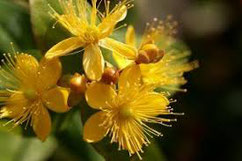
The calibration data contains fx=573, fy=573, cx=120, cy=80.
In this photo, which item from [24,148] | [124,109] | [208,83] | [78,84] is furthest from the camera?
[208,83]

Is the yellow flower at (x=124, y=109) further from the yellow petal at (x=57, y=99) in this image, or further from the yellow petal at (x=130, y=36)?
the yellow petal at (x=130, y=36)

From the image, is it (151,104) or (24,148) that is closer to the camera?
(151,104)

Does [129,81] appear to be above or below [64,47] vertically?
below

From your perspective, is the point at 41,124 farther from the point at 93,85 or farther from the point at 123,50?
the point at 123,50

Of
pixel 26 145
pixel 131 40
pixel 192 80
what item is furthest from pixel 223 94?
pixel 26 145

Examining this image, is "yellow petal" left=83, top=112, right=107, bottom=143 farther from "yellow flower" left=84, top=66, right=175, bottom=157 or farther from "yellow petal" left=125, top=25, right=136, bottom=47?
"yellow petal" left=125, top=25, right=136, bottom=47

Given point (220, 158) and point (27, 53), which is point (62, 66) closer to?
point (27, 53)

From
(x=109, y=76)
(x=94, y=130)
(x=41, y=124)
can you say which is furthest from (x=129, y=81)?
(x=41, y=124)
